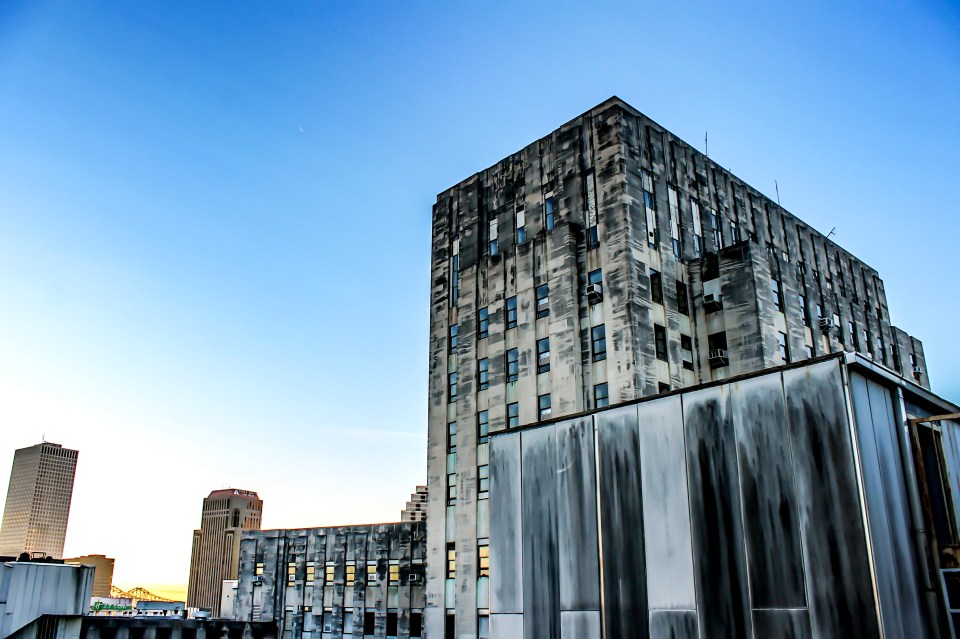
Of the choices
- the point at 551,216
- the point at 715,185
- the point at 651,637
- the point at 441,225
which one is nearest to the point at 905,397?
the point at 651,637

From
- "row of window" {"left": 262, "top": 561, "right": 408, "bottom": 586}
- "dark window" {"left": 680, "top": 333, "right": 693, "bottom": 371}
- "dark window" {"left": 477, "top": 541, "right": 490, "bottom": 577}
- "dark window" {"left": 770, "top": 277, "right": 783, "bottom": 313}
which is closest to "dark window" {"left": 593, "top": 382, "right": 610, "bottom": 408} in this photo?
"dark window" {"left": 680, "top": 333, "right": 693, "bottom": 371}

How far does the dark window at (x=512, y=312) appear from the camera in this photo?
47.4 metres

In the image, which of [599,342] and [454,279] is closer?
[599,342]

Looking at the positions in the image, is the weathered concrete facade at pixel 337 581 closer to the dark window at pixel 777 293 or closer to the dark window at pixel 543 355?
the dark window at pixel 543 355

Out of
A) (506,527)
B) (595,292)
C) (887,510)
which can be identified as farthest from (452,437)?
(887,510)

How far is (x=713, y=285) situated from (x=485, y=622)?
2361 cm

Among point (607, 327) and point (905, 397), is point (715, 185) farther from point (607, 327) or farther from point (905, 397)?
point (905, 397)

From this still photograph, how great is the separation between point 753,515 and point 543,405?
2645cm

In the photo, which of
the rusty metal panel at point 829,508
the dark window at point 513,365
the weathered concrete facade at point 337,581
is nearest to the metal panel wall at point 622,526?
the rusty metal panel at point 829,508

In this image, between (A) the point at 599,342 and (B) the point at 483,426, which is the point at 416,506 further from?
(A) the point at 599,342

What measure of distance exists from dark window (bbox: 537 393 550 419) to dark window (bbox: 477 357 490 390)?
4832 millimetres

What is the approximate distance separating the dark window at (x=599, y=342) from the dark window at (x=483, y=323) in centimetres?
841

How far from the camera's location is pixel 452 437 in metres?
49.4

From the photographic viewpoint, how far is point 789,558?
1644 centimetres
